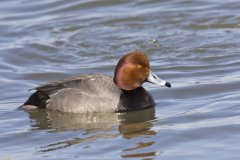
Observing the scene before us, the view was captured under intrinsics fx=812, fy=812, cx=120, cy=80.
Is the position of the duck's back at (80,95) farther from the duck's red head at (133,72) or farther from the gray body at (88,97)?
the duck's red head at (133,72)

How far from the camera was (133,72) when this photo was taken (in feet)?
35.1

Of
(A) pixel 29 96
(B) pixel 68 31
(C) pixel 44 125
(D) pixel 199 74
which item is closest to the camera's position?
(C) pixel 44 125

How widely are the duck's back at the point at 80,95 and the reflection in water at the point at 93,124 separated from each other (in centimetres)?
9

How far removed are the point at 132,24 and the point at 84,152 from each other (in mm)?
7749

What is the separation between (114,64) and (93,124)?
3.36 metres

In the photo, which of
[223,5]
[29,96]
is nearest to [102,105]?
[29,96]

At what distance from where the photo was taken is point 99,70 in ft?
42.8

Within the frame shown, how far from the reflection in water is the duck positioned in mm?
92

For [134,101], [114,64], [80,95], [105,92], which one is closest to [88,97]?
[80,95]

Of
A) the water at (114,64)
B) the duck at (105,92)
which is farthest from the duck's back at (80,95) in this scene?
the water at (114,64)

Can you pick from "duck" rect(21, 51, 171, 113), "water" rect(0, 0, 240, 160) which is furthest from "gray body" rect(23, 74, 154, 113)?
"water" rect(0, 0, 240, 160)

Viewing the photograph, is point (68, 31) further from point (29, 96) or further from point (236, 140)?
point (236, 140)

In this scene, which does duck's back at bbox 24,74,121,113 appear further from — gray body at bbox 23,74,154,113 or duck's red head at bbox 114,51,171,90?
duck's red head at bbox 114,51,171,90

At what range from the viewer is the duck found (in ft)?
34.7
